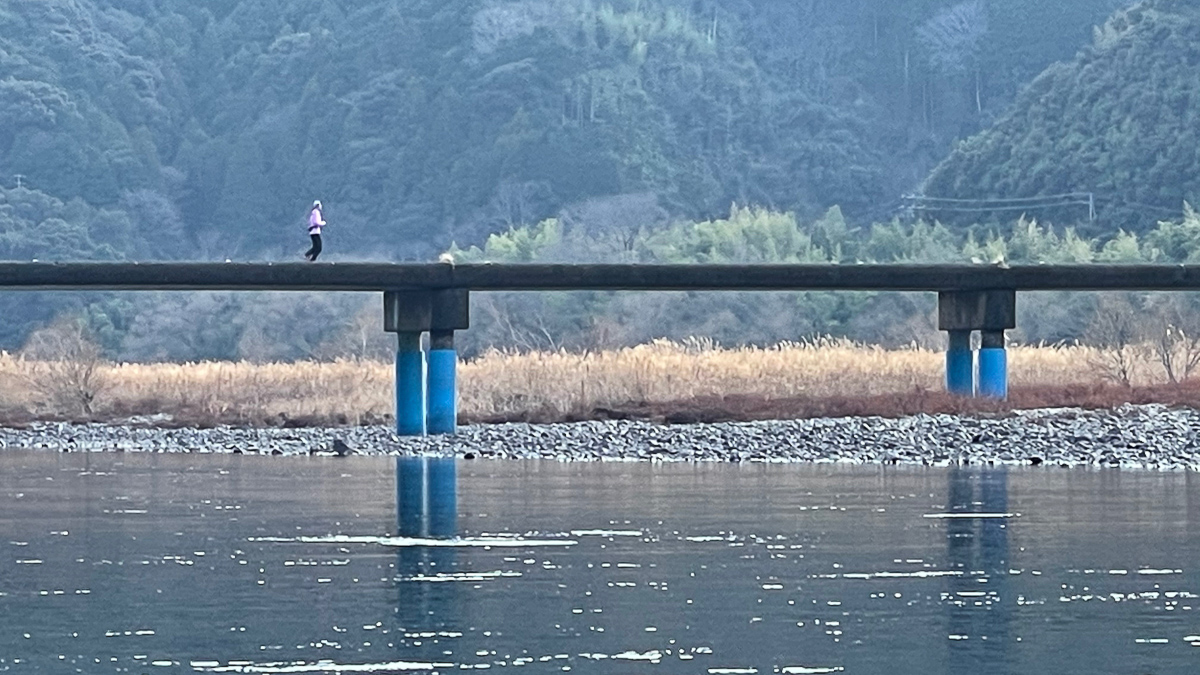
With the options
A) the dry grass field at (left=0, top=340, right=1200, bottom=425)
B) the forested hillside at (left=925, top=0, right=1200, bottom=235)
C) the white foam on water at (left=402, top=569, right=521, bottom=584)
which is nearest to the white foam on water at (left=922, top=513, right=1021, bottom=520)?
the white foam on water at (left=402, top=569, right=521, bottom=584)

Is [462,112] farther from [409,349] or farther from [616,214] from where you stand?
[409,349]

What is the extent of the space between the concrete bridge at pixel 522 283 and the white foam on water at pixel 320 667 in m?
28.2

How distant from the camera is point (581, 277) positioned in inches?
1732

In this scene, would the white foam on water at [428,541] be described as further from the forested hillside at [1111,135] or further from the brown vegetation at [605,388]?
the forested hillside at [1111,135]

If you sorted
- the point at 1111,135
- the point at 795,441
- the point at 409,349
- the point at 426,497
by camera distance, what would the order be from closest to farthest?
the point at 426,497 → the point at 795,441 → the point at 409,349 → the point at 1111,135

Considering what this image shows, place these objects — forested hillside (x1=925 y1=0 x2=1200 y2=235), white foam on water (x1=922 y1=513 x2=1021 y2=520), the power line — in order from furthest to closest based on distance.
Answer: the power line < forested hillside (x1=925 y1=0 x2=1200 y2=235) < white foam on water (x1=922 y1=513 x2=1021 y2=520)

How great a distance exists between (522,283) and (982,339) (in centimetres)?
831

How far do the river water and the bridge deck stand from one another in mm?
11944

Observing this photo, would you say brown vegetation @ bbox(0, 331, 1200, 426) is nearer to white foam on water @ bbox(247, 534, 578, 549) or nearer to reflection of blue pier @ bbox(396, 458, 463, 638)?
reflection of blue pier @ bbox(396, 458, 463, 638)

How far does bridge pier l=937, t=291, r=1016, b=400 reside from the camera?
148ft

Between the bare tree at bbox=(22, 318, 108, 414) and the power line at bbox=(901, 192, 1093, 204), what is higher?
the power line at bbox=(901, 192, 1093, 204)

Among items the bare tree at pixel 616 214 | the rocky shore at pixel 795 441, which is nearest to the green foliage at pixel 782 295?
the bare tree at pixel 616 214

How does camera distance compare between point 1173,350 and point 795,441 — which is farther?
point 1173,350

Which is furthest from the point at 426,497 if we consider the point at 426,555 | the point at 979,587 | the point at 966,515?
the point at 979,587
